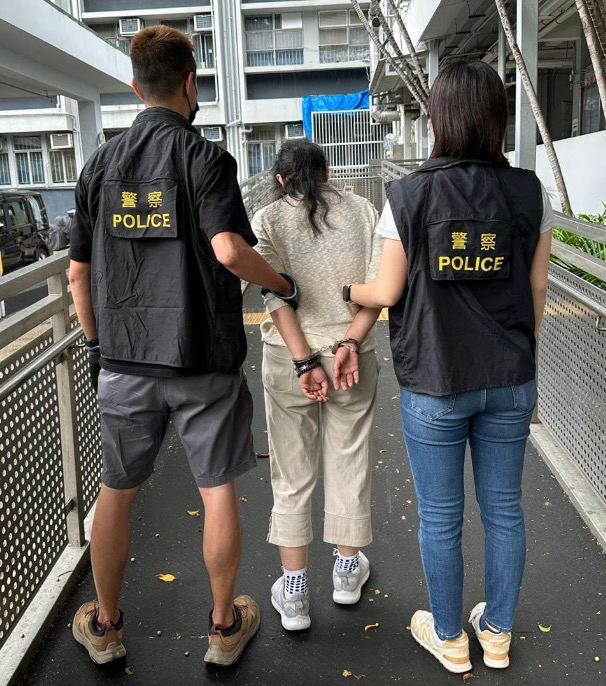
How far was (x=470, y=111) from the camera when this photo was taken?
6.67 ft

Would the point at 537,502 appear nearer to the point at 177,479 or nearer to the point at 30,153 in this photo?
the point at 177,479

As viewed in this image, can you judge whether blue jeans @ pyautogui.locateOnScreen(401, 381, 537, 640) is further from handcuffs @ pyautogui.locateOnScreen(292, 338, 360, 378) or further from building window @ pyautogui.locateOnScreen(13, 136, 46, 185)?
building window @ pyautogui.locateOnScreen(13, 136, 46, 185)

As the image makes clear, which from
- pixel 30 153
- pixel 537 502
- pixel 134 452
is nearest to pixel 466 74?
pixel 134 452

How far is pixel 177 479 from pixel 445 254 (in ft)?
7.72

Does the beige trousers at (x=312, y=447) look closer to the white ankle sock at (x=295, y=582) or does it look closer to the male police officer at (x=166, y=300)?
the white ankle sock at (x=295, y=582)

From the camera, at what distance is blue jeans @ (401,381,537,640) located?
7.18 ft

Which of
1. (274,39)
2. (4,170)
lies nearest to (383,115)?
(274,39)

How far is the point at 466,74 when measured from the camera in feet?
6.65

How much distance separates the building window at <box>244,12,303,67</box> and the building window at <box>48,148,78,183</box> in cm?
857

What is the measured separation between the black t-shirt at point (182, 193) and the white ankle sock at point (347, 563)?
1.00 m

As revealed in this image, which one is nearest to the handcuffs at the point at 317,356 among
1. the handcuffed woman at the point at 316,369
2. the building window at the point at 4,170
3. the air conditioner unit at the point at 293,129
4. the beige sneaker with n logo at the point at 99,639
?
the handcuffed woman at the point at 316,369

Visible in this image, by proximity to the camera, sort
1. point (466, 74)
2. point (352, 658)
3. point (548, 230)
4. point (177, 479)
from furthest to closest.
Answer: point (177, 479)
point (352, 658)
point (548, 230)
point (466, 74)

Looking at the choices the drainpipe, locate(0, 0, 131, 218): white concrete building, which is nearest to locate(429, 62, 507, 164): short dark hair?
locate(0, 0, 131, 218): white concrete building

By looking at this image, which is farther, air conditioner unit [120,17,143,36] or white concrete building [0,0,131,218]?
air conditioner unit [120,17,143,36]
